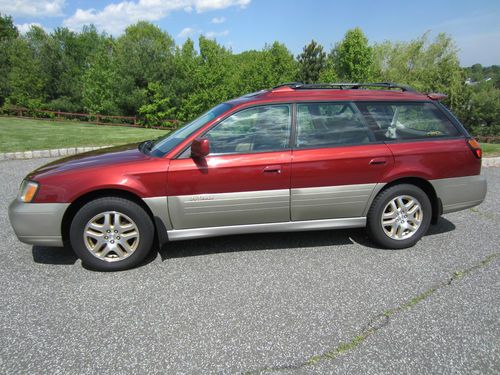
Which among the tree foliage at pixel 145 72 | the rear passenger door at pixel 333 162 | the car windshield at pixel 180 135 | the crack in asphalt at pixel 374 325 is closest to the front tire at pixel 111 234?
the car windshield at pixel 180 135

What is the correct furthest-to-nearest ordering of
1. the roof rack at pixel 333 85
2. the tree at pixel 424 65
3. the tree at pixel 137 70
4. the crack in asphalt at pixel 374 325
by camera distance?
the tree at pixel 424 65 < the tree at pixel 137 70 < the roof rack at pixel 333 85 < the crack in asphalt at pixel 374 325

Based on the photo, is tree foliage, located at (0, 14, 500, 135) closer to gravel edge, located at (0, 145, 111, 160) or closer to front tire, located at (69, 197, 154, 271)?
gravel edge, located at (0, 145, 111, 160)

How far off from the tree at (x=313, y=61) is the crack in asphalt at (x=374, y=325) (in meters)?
31.9

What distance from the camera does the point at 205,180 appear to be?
10.5 feet

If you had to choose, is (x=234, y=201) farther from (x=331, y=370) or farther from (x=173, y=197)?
(x=331, y=370)

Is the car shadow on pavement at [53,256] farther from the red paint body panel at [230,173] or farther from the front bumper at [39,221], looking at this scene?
the red paint body panel at [230,173]

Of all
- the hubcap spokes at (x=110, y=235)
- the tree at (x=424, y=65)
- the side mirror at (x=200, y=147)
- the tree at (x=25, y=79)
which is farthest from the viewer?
the tree at (x=424, y=65)

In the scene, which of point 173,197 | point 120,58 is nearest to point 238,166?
point 173,197

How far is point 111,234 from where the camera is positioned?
3195 mm

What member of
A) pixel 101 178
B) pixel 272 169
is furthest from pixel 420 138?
pixel 101 178

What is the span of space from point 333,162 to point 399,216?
1001 millimetres

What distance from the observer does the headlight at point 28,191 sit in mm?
3104

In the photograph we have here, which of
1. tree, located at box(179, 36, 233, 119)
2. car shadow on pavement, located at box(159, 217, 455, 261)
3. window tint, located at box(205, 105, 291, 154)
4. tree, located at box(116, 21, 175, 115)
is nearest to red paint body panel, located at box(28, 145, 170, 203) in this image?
window tint, located at box(205, 105, 291, 154)

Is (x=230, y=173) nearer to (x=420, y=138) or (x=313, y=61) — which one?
(x=420, y=138)
